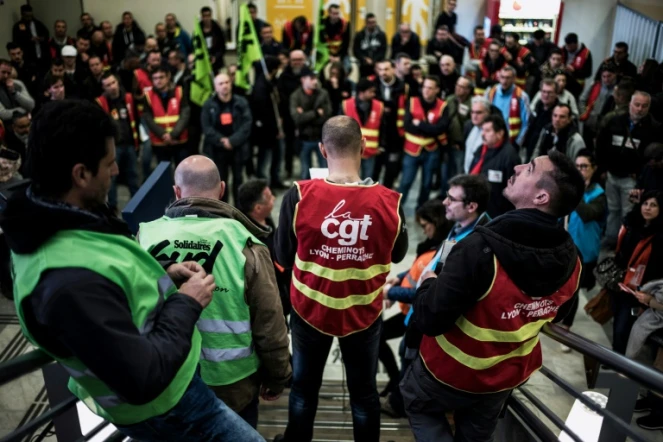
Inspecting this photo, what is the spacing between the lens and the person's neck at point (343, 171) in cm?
250

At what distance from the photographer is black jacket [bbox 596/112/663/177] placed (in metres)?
5.67

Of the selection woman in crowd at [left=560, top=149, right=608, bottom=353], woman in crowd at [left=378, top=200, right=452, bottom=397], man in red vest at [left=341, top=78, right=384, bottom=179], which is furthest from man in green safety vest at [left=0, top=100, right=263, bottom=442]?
man in red vest at [left=341, top=78, right=384, bottom=179]

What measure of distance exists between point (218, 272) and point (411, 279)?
1620 millimetres

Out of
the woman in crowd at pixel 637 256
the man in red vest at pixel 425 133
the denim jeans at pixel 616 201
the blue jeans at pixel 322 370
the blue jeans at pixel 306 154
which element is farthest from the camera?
the blue jeans at pixel 306 154

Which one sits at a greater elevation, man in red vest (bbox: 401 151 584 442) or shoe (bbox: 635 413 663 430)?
man in red vest (bbox: 401 151 584 442)

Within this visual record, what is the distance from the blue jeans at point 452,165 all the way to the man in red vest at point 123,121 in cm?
368

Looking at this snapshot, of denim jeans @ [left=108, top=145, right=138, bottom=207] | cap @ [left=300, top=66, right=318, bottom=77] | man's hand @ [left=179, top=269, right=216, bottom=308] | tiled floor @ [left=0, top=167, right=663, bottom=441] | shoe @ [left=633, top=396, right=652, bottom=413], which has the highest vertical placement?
cap @ [left=300, top=66, right=318, bottom=77]

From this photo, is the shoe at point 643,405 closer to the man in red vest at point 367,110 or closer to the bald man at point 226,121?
the man in red vest at point 367,110

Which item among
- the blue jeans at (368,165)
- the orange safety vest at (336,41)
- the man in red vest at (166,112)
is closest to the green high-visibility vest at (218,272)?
the blue jeans at (368,165)

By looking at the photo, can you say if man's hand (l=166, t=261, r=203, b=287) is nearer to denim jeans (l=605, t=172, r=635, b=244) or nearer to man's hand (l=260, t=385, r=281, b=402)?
man's hand (l=260, t=385, r=281, b=402)

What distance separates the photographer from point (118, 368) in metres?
1.24

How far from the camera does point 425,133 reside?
654 cm

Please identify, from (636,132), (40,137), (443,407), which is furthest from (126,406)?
(636,132)

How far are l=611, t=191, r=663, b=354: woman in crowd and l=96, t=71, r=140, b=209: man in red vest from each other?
522 cm
